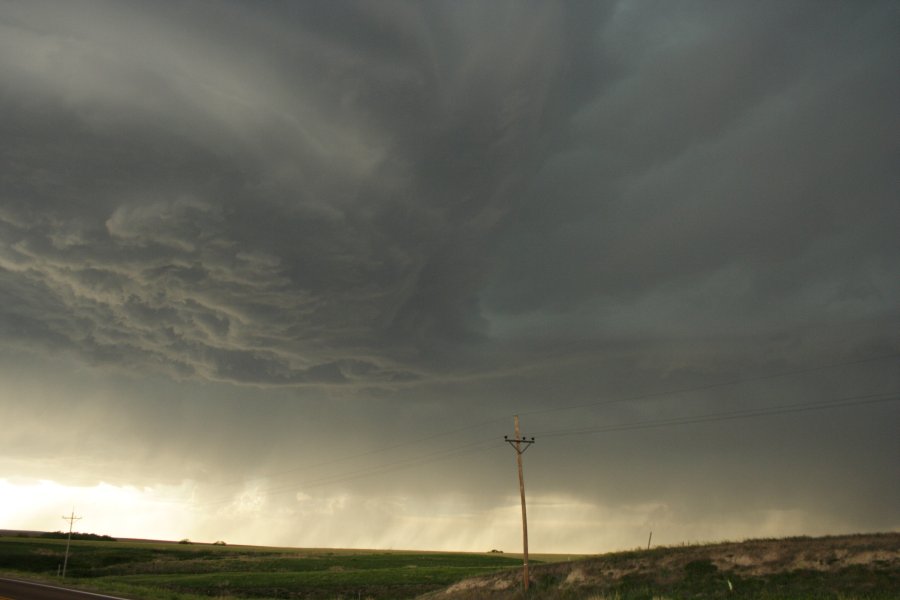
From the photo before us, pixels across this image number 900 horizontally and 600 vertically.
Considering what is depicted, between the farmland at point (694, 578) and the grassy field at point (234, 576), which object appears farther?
the grassy field at point (234, 576)

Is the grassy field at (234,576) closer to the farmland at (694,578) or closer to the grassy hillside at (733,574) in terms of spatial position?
the farmland at (694,578)

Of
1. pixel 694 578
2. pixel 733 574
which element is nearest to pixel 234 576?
pixel 694 578

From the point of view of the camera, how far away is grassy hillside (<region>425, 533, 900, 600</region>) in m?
33.0

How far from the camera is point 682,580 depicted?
39.4 meters

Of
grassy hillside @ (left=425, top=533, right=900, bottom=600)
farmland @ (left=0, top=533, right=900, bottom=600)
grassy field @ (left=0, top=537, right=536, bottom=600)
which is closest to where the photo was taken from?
grassy hillside @ (left=425, top=533, right=900, bottom=600)

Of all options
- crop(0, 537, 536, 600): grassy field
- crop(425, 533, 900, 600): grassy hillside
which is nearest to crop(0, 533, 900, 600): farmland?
crop(425, 533, 900, 600): grassy hillside

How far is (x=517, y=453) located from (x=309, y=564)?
73.9m

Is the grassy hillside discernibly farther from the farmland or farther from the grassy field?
the grassy field

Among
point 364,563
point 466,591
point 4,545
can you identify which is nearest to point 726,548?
point 466,591

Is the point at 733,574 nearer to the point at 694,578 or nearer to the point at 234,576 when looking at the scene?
the point at 694,578

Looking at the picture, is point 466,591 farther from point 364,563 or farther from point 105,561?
point 105,561

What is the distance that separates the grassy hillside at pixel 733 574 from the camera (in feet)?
108

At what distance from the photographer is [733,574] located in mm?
38125

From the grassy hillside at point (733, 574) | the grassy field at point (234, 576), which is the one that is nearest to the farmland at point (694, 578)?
the grassy hillside at point (733, 574)
